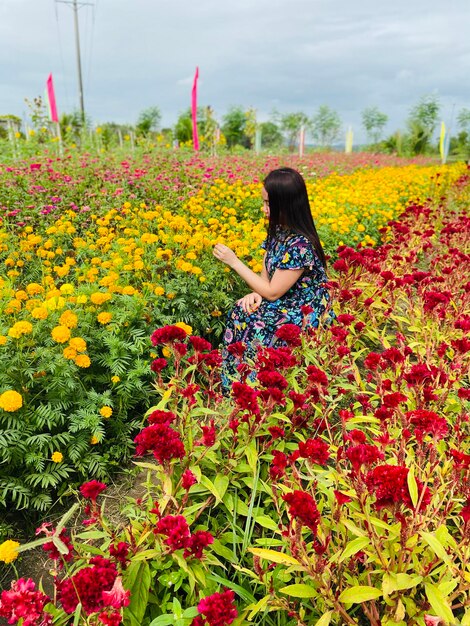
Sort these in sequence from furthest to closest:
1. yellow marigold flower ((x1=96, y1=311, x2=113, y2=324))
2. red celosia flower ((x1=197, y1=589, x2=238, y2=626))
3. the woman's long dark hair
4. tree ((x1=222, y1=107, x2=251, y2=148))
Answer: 1. tree ((x1=222, y1=107, x2=251, y2=148))
2. the woman's long dark hair
3. yellow marigold flower ((x1=96, y1=311, x2=113, y2=324))
4. red celosia flower ((x1=197, y1=589, x2=238, y2=626))

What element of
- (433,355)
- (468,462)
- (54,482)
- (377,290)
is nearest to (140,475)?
(54,482)

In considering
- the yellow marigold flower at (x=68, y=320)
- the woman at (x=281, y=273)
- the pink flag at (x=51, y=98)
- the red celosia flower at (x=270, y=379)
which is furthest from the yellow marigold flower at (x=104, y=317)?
the pink flag at (x=51, y=98)

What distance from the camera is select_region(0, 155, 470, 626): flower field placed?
1.19 metres

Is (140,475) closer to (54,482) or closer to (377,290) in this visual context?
(54,482)

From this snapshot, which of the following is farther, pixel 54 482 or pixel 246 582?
pixel 54 482

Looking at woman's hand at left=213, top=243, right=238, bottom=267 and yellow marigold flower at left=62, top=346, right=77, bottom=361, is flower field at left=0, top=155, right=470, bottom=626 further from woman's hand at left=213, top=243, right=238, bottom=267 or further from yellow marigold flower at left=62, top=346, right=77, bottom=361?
woman's hand at left=213, top=243, right=238, bottom=267

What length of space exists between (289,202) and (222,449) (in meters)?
1.51

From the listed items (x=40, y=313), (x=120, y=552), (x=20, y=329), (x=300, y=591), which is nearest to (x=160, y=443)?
(x=120, y=552)

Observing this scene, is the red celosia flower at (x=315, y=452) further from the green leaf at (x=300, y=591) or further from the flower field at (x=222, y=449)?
the green leaf at (x=300, y=591)

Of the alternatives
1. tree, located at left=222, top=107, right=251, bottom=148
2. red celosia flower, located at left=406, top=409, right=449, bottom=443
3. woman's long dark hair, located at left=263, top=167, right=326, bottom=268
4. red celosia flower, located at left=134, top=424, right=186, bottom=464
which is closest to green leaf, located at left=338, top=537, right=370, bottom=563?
red celosia flower, located at left=406, top=409, right=449, bottom=443

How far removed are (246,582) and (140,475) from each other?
88cm

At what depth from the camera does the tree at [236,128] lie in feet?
113

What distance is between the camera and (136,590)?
135 cm

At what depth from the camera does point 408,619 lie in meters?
1.34
